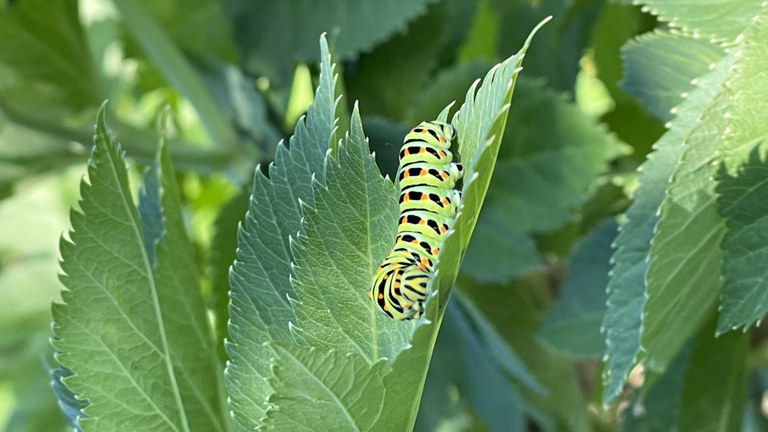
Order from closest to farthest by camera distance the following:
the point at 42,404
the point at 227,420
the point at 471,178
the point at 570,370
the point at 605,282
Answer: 1. the point at 471,178
2. the point at 227,420
3. the point at 605,282
4. the point at 570,370
5. the point at 42,404

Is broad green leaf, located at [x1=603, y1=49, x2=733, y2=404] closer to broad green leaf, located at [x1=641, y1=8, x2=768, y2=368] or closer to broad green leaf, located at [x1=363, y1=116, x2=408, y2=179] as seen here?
broad green leaf, located at [x1=641, y1=8, x2=768, y2=368]

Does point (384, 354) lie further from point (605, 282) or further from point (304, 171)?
point (605, 282)

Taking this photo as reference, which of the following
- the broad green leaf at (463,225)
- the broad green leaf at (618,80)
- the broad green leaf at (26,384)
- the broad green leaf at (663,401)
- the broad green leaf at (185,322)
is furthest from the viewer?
the broad green leaf at (26,384)

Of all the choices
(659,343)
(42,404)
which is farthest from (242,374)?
(42,404)

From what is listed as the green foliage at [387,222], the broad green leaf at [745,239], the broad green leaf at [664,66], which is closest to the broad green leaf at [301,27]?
the green foliage at [387,222]

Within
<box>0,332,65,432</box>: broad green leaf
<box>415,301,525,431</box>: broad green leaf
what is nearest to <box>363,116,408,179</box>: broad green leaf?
<box>415,301,525,431</box>: broad green leaf

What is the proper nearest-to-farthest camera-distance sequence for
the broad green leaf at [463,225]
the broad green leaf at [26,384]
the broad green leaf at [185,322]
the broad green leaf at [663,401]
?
the broad green leaf at [463,225]
the broad green leaf at [185,322]
the broad green leaf at [663,401]
the broad green leaf at [26,384]

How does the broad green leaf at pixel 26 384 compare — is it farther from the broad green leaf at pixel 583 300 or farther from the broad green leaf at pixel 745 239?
the broad green leaf at pixel 745 239
